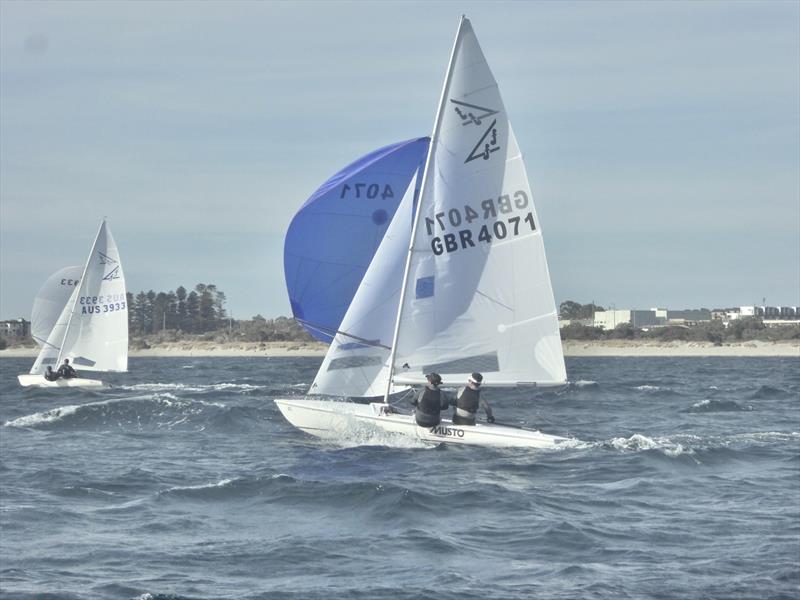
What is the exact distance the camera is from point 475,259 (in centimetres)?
2611

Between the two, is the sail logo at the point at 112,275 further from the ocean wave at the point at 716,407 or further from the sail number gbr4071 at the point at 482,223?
the sail number gbr4071 at the point at 482,223

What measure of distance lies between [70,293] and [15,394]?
1061cm

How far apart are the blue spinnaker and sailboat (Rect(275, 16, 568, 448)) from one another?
5.16 ft

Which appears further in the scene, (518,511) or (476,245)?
(476,245)

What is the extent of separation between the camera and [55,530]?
682 inches

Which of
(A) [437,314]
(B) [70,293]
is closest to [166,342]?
(B) [70,293]

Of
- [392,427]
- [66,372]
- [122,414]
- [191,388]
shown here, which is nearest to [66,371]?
[66,372]

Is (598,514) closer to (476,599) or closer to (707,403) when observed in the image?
(476,599)

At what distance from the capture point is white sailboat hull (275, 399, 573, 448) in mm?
24750

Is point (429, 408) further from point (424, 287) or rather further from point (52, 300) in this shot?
point (52, 300)

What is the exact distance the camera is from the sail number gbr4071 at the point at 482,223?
25.8m

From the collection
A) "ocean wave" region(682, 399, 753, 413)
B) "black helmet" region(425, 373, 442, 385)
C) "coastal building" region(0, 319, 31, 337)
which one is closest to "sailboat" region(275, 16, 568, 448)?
"black helmet" region(425, 373, 442, 385)

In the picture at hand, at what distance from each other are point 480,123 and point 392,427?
645 cm

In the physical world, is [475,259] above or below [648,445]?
above
